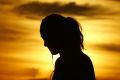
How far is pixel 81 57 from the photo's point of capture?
4.77 metres

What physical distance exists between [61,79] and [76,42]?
1.66ft

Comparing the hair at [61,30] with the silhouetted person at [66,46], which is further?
the hair at [61,30]

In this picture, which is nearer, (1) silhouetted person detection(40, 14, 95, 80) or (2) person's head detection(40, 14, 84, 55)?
(1) silhouetted person detection(40, 14, 95, 80)

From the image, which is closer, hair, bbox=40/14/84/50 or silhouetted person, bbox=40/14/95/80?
silhouetted person, bbox=40/14/95/80

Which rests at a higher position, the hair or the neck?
the hair

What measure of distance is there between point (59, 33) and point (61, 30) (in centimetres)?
4

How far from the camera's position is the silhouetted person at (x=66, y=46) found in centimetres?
470

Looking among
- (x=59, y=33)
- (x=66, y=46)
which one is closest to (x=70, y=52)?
(x=66, y=46)

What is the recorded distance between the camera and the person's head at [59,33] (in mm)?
4836

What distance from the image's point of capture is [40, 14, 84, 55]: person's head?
4.84 metres

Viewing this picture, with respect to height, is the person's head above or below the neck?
above

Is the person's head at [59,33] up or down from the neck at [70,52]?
up

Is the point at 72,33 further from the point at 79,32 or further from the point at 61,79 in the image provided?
the point at 61,79

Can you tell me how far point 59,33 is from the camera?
4.87 m
